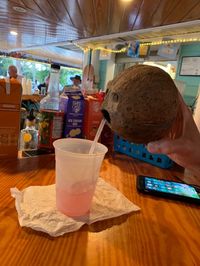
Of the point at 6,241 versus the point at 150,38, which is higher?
the point at 150,38

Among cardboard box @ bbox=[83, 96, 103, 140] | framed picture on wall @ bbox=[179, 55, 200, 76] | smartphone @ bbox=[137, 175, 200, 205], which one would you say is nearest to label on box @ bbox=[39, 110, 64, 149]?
cardboard box @ bbox=[83, 96, 103, 140]

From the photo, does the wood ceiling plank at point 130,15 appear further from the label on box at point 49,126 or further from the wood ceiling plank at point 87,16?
the label on box at point 49,126

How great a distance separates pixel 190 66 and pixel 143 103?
3330mm

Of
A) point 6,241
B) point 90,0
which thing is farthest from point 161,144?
point 90,0

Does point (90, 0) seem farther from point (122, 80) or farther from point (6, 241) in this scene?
point (6, 241)

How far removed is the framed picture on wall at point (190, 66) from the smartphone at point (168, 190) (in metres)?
2.99

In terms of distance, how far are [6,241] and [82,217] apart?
15 cm

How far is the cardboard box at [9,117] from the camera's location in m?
0.76

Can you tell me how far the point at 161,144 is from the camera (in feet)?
1.54

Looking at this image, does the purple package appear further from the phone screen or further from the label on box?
the phone screen

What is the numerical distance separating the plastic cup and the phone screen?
9.2 inches

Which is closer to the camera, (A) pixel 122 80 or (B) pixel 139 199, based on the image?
(A) pixel 122 80

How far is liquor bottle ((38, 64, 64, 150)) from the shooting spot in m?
0.84

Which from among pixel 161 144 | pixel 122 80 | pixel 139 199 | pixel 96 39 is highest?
pixel 96 39
